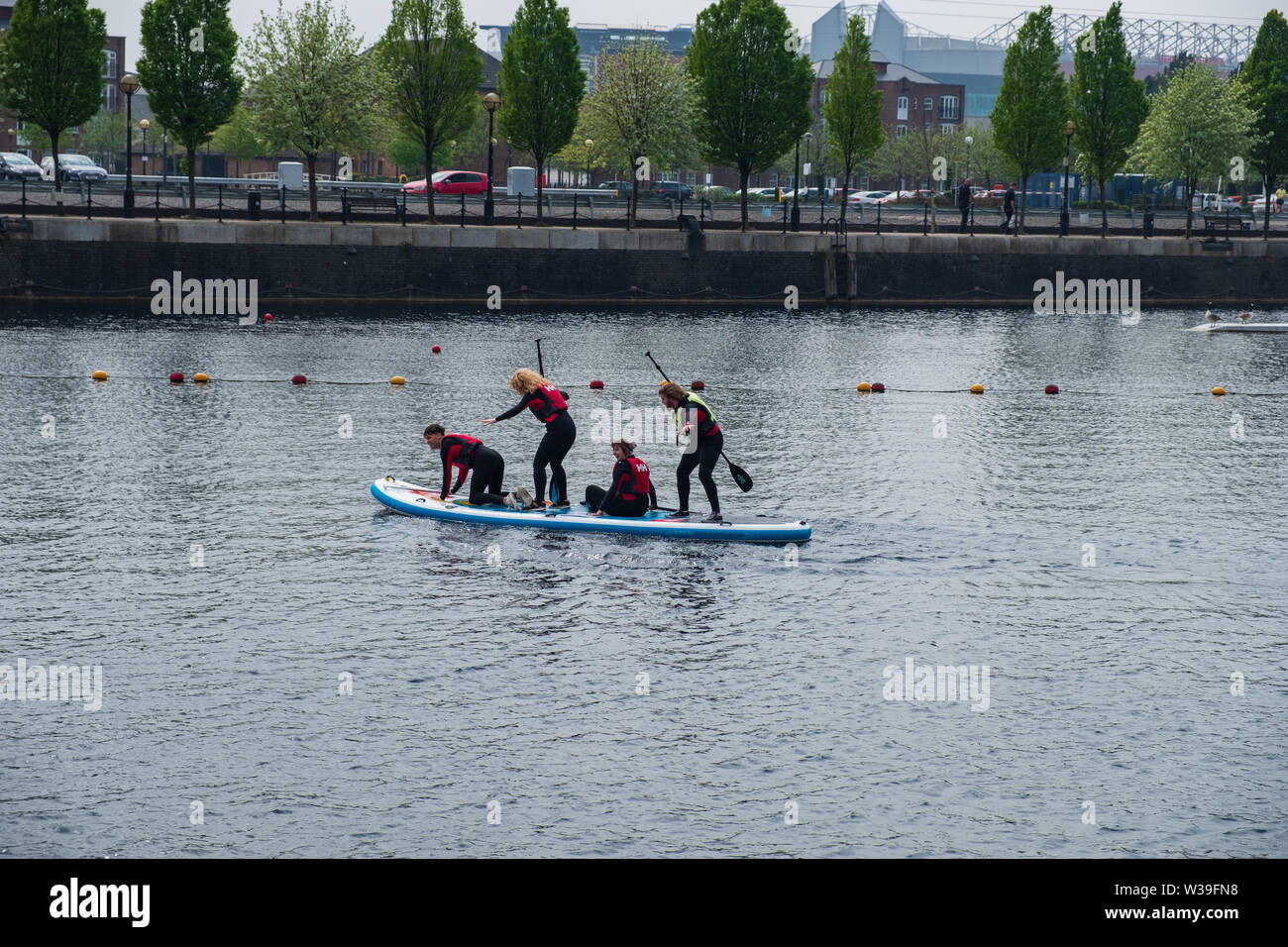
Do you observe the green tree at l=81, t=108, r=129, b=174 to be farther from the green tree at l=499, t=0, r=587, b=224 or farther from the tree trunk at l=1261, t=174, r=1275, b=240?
the tree trunk at l=1261, t=174, r=1275, b=240

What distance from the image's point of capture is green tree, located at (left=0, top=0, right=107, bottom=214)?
4759 cm

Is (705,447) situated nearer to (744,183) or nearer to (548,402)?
(548,402)

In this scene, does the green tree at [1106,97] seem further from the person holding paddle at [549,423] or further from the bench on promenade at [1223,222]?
the person holding paddle at [549,423]

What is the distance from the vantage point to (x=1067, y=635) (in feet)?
47.4

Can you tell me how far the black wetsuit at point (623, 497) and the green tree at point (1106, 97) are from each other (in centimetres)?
4787

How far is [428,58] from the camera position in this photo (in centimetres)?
5284

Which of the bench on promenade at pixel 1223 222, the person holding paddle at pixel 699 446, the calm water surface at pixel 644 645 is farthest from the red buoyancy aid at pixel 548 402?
the bench on promenade at pixel 1223 222

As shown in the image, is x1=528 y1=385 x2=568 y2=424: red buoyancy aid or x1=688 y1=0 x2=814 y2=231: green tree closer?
x1=528 y1=385 x2=568 y2=424: red buoyancy aid

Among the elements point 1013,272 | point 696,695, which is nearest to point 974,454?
point 696,695

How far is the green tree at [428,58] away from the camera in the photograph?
52.8 meters

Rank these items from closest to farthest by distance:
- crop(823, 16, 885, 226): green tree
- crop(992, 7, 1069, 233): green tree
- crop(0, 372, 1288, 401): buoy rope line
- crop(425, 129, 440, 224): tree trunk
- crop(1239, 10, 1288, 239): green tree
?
crop(0, 372, 1288, 401): buoy rope line < crop(425, 129, 440, 224): tree trunk < crop(823, 16, 885, 226): green tree < crop(992, 7, 1069, 233): green tree < crop(1239, 10, 1288, 239): green tree

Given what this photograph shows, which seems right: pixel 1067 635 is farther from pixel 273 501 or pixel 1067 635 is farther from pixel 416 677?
pixel 273 501

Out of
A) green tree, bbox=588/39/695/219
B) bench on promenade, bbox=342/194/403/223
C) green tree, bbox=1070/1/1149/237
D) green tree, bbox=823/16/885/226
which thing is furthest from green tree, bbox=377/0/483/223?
green tree, bbox=1070/1/1149/237

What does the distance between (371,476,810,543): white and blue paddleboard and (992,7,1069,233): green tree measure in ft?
151
